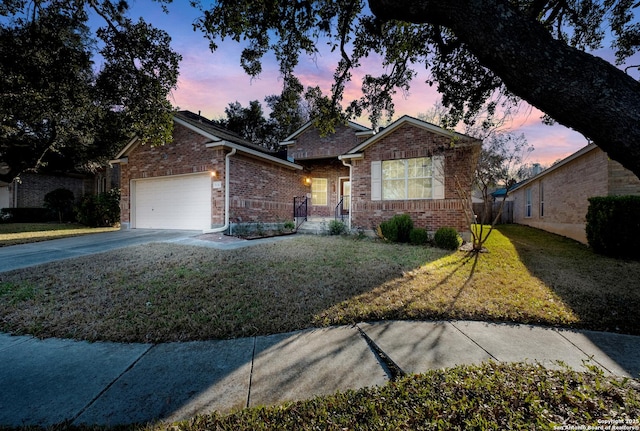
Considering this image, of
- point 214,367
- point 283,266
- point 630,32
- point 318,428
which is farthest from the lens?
point 283,266

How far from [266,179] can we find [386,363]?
35.1 feet

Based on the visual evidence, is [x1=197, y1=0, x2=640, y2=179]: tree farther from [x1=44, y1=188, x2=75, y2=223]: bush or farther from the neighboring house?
the neighboring house

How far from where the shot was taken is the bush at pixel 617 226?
736 cm

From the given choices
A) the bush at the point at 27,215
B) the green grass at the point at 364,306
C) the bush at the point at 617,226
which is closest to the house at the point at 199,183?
the green grass at the point at 364,306

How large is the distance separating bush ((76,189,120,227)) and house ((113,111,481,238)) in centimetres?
229

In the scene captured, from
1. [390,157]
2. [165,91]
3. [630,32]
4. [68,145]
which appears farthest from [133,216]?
[630,32]

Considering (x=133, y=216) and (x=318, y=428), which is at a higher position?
(x=133, y=216)

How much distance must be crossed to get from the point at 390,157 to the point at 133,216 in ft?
Answer: 39.5

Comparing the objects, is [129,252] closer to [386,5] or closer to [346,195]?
[386,5]

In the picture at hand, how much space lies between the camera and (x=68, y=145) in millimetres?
14391

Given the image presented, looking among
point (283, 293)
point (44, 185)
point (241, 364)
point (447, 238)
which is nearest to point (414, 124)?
point (447, 238)

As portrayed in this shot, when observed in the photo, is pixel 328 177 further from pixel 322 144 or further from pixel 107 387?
pixel 107 387

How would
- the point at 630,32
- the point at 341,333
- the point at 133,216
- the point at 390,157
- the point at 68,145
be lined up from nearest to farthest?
the point at 341,333
the point at 630,32
the point at 390,157
the point at 133,216
the point at 68,145

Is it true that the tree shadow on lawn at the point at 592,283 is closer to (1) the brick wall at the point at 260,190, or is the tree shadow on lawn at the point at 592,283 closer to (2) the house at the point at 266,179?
(2) the house at the point at 266,179
